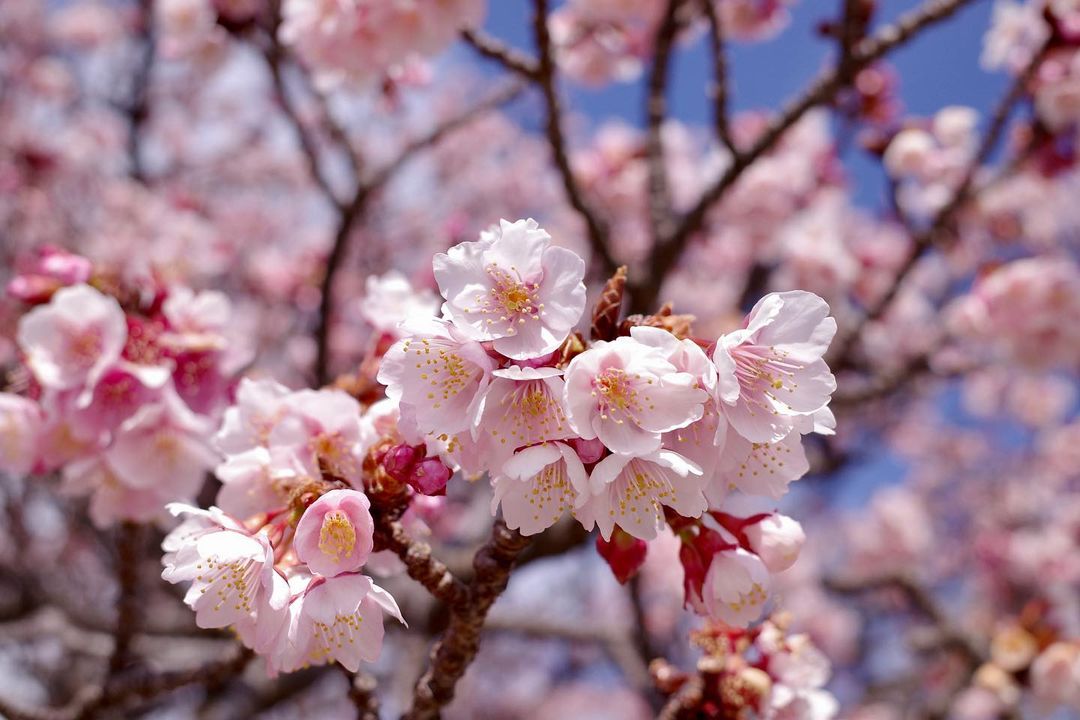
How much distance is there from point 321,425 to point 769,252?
430 cm

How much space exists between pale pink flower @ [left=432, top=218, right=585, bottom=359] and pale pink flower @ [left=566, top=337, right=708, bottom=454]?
0.06 m

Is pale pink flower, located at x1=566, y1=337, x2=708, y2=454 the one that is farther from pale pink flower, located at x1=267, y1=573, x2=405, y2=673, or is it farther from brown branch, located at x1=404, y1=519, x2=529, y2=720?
→ pale pink flower, located at x1=267, y1=573, x2=405, y2=673

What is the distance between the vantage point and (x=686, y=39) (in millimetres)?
3873

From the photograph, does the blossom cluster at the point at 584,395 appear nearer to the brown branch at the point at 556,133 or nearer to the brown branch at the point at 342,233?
the brown branch at the point at 556,133

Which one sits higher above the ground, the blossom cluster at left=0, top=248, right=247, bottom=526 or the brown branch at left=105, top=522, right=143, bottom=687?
the blossom cluster at left=0, top=248, right=247, bottom=526

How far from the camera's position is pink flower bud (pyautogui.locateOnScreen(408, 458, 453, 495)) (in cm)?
106

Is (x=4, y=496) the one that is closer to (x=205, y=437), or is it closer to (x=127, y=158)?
(x=127, y=158)

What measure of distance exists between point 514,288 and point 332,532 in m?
0.40

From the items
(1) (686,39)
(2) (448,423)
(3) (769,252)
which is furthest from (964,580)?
(2) (448,423)

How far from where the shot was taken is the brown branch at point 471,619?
1194 millimetres

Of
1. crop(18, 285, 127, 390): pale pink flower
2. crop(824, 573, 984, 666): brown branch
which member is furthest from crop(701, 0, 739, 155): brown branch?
crop(824, 573, 984, 666): brown branch

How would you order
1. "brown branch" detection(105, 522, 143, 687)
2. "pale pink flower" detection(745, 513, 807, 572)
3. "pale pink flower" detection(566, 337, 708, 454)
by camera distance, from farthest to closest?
"brown branch" detection(105, 522, 143, 687), "pale pink flower" detection(745, 513, 807, 572), "pale pink flower" detection(566, 337, 708, 454)

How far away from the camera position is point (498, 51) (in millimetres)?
2822

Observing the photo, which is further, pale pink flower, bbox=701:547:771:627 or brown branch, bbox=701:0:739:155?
brown branch, bbox=701:0:739:155
